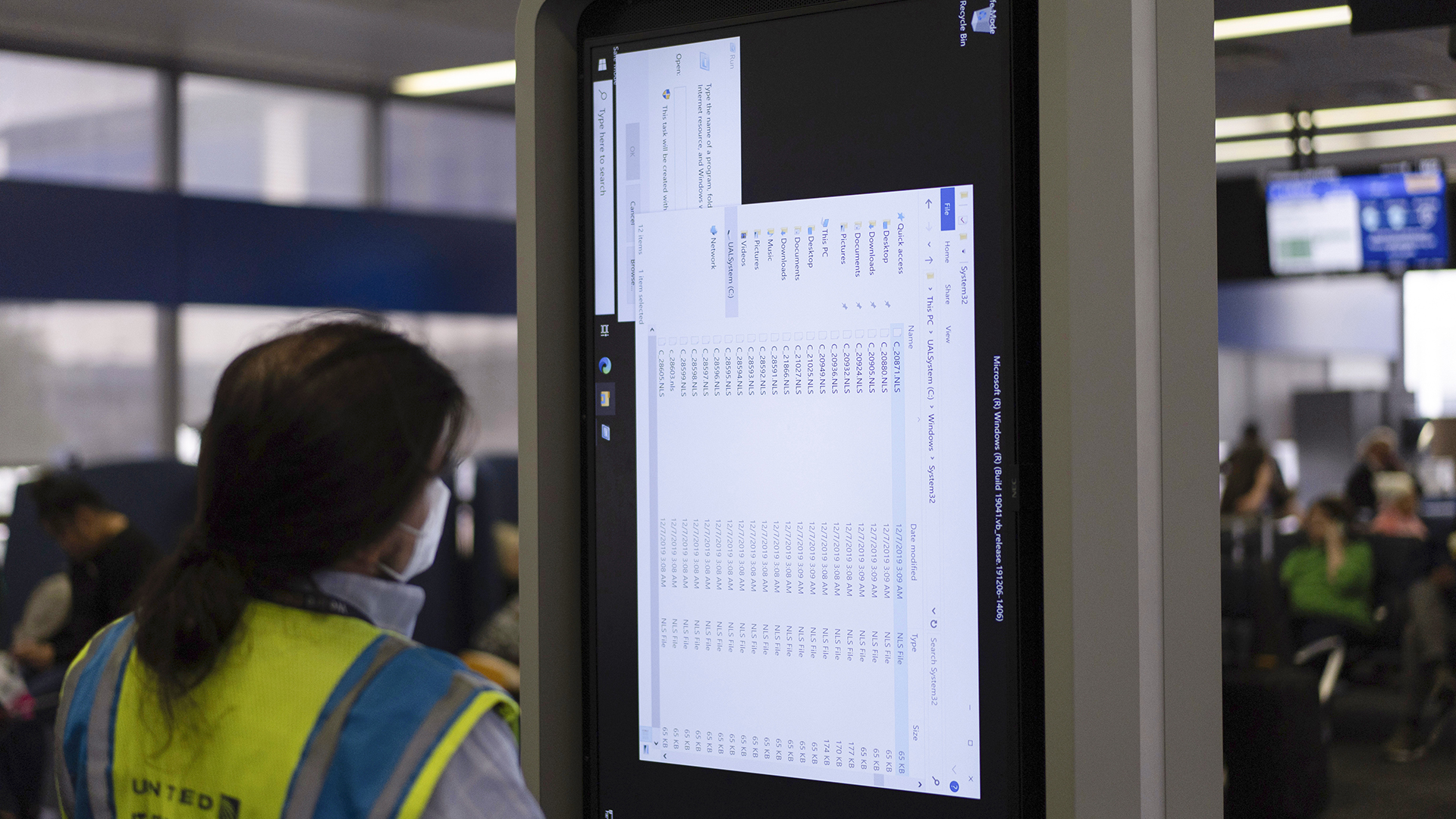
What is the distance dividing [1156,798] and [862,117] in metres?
0.80

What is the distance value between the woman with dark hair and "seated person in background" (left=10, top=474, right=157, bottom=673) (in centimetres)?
370

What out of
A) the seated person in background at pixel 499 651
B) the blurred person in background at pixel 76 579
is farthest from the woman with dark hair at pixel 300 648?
the blurred person in background at pixel 76 579

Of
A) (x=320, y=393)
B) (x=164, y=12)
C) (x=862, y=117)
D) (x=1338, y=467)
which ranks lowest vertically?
(x=1338, y=467)

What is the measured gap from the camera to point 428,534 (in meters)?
1.09

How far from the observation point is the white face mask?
1.04 meters

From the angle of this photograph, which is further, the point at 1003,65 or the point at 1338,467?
the point at 1338,467

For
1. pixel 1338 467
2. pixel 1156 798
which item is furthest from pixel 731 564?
pixel 1338 467

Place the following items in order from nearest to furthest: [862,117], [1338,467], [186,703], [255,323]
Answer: [186,703] < [862,117] < [255,323] < [1338,467]

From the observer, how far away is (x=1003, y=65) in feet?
3.91

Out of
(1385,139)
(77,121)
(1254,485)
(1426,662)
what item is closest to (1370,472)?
(1254,485)

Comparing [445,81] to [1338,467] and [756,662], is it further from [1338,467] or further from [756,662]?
[1338,467]

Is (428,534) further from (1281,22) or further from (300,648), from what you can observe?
(1281,22)

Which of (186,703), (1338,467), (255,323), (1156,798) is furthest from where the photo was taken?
(1338,467)

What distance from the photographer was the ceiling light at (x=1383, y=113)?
2641mm
